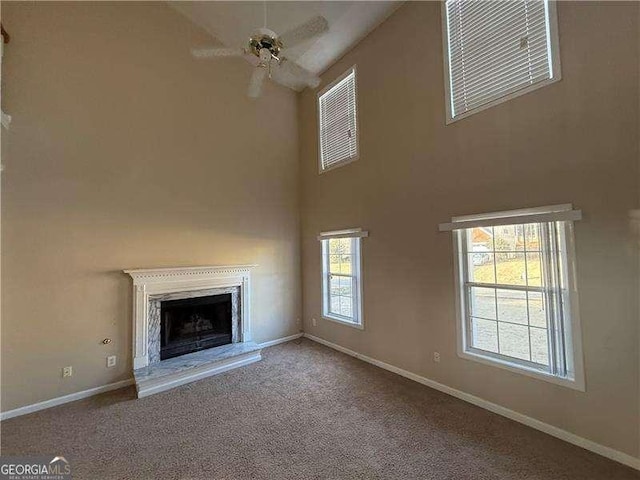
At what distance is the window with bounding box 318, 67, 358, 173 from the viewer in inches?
175

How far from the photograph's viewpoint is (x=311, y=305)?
5.12 metres

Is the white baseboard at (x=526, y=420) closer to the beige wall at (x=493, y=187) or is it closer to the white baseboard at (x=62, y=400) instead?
the beige wall at (x=493, y=187)

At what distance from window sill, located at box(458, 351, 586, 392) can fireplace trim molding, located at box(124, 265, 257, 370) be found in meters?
3.15

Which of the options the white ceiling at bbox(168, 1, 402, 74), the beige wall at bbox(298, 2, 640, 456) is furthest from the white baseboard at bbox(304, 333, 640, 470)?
the white ceiling at bbox(168, 1, 402, 74)

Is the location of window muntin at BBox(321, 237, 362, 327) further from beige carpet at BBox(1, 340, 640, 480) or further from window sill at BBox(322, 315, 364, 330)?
beige carpet at BBox(1, 340, 640, 480)

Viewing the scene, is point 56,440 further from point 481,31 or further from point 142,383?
point 481,31

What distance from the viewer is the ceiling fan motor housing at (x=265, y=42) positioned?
2215mm

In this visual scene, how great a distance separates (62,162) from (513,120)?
16.0 feet

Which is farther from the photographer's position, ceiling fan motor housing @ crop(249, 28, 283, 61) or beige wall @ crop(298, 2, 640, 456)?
ceiling fan motor housing @ crop(249, 28, 283, 61)

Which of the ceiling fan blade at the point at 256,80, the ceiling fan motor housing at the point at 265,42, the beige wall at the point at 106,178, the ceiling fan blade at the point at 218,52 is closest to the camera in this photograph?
the ceiling fan motor housing at the point at 265,42

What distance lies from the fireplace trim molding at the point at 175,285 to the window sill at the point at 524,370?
3.15 m

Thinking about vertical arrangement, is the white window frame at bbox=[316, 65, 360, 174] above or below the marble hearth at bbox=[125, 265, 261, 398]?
above

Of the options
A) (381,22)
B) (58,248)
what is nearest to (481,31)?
(381,22)

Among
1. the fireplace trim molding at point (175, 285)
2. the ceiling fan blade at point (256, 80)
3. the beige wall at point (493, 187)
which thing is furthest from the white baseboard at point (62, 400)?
the ceiling fan blade at point (256, 80)
